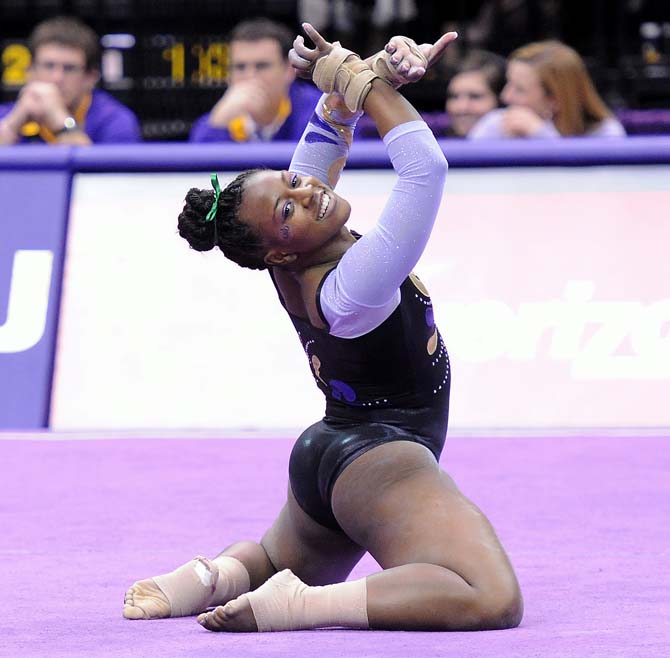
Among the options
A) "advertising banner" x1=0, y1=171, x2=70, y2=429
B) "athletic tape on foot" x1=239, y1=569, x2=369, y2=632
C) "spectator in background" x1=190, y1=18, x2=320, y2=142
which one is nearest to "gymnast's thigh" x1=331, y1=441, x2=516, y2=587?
"athletic tape on foot" x1=239, y1=569, x2=369, y2=632

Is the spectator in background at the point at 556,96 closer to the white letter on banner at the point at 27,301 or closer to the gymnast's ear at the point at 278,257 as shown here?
the white letter on banner at the point at 27,301

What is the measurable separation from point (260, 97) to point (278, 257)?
3869 mm

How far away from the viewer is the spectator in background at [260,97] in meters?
6.70

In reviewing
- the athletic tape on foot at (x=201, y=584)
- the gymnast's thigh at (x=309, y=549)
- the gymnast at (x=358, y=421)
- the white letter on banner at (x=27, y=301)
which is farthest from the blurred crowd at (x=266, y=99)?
the athletic tape on foot at (x=201, y=584)

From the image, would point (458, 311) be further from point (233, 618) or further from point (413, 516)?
point (233, 618)

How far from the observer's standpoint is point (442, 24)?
438 inches

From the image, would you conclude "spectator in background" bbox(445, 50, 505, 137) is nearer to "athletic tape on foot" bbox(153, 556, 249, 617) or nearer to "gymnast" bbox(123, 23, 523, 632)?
"gymnast" bbox(123, 23, 523, 632)

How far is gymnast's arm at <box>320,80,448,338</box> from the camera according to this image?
2893mm

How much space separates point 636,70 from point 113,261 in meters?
5.65

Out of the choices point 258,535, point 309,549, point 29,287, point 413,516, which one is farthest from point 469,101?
point 413,516

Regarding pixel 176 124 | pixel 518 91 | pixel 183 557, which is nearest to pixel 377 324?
pixel 183 557

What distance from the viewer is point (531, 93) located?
6762 mm

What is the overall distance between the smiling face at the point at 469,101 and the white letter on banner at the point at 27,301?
8.93 ft

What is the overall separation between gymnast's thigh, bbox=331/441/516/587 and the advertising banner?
111 inches
